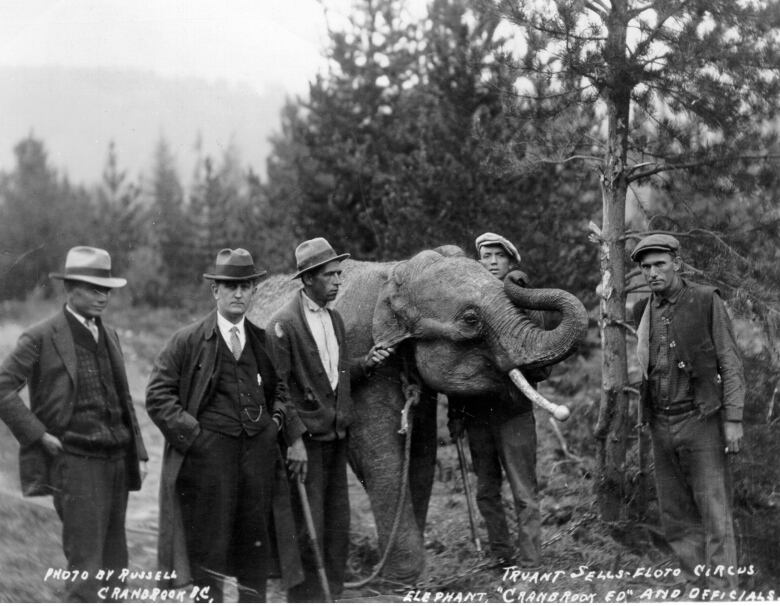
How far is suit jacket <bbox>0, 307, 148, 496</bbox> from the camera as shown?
480 cm

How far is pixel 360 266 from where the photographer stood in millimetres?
7430

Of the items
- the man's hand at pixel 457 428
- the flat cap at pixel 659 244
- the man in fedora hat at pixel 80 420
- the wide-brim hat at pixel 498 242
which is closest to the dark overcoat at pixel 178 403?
the man in fedora hat at pixel 80 420

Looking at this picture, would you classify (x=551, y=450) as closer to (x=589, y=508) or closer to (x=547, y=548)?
(x=589, y=508)

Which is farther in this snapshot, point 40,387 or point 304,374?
point 304,374

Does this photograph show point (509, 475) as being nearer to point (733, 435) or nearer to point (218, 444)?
point (733, 435)

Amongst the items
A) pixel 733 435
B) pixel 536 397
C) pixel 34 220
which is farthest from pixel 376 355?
pixel 34 220

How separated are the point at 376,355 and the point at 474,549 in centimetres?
200

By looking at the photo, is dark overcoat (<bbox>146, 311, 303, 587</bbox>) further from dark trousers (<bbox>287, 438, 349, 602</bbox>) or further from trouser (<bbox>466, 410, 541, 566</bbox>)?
trouser (<bbox>466, 410, 541, 566</bbox>)

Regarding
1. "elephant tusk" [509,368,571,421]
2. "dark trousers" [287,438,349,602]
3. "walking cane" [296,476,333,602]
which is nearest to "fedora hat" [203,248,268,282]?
"dark trousers" [287,438,349,602]

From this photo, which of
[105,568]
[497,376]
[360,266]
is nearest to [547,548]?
[497,376]

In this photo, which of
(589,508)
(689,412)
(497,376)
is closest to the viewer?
(689,412)

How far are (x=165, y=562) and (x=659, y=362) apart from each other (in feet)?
11.1

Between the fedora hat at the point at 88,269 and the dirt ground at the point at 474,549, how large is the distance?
54.7 inches

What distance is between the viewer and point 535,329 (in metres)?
6.21
